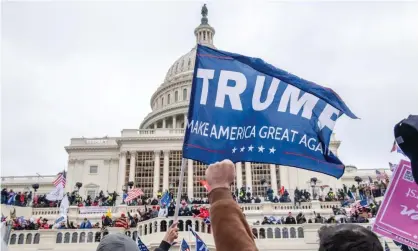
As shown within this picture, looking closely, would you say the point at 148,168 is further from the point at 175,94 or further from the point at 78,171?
the point at 175,94

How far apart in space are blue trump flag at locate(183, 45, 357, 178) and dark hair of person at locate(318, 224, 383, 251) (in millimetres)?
4947

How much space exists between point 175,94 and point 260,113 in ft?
251

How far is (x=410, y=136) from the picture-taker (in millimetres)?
2648

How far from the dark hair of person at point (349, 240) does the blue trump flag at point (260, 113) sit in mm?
4947

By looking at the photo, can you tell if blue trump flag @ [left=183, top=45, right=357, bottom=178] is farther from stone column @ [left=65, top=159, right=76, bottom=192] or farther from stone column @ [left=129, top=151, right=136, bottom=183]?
stone column @ [left=65, top=159, right=76, bottom=192]

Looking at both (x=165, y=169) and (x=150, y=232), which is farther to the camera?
(x=165, y=169)

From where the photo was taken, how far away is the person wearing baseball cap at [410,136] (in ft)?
8.63

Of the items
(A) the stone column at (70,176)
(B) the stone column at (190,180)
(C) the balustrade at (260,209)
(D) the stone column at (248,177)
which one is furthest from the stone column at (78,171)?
(D) the stone column at (248,177)

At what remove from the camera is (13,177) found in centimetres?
6731

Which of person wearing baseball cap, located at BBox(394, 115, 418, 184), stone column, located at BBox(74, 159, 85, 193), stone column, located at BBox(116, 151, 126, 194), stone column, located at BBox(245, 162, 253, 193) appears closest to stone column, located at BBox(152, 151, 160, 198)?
stone column, located at BBox(116, 151, 126, 194)

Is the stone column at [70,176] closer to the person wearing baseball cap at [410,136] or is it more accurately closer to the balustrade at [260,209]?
the balustrade at [260,209]

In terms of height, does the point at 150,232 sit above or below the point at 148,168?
below

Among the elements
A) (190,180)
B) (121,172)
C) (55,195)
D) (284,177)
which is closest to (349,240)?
(55,195)

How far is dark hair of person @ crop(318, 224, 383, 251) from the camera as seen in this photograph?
101 inches
